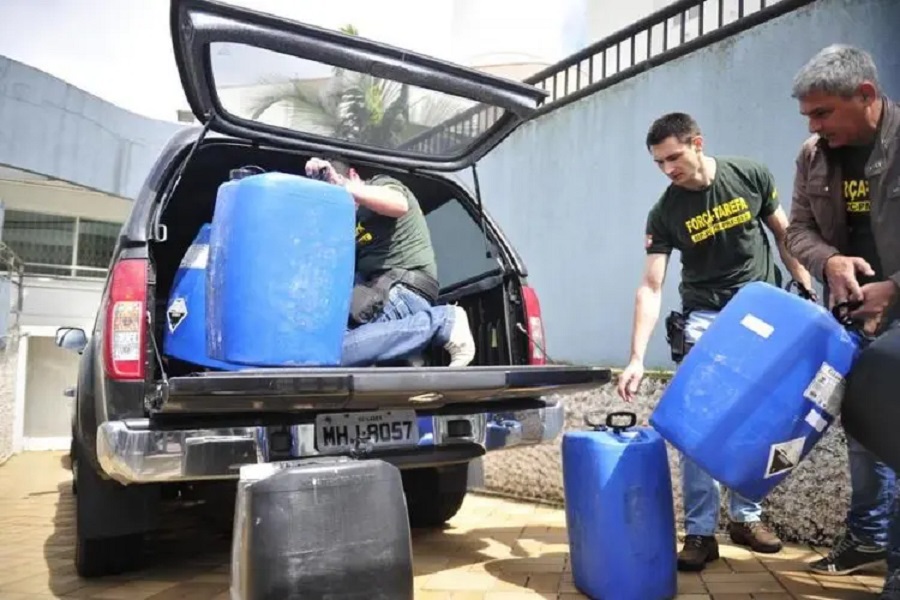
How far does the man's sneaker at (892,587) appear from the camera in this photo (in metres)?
2.10

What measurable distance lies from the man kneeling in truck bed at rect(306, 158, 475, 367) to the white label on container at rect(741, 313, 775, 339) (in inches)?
41.9

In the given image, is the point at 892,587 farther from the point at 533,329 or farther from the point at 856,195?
the point at 533,329

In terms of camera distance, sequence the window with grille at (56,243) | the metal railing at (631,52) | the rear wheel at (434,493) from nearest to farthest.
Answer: the metal railing at (631,52), the rear wheel at (434,493), the window with grille at (56,243)

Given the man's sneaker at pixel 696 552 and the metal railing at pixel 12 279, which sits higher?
the metal railing at pixel 12 279

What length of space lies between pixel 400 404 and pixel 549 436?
0.74 metres

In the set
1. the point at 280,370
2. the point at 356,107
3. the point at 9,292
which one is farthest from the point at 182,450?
the point at 9,292

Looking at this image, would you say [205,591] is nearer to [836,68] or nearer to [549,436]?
[549,436]

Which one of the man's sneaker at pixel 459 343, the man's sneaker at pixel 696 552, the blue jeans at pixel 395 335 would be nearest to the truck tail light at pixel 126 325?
the blue jeans at pixel 395 335

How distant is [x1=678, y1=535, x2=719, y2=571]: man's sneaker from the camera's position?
2.80 metres

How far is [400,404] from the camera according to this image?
2521 millimetres

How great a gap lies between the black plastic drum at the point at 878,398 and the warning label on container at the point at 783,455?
0.16 m

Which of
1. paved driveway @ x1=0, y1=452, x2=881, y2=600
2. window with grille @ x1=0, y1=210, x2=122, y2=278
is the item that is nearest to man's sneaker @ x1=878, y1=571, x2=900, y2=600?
paved driveway @ x1=0, y1=452, x2=881, y2=600

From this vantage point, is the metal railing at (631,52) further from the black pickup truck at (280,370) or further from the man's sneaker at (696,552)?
the man's sneaker at (696,552)

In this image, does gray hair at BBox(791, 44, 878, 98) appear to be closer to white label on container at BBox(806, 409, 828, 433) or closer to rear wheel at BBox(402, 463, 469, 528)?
white label on container at BBox(806, 409, 828, 433)
